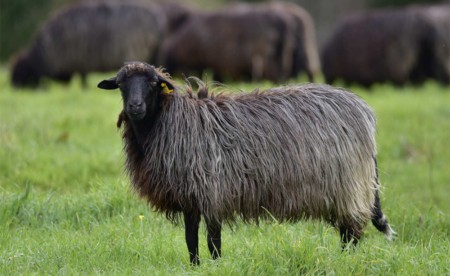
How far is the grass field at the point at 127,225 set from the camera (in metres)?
5.82

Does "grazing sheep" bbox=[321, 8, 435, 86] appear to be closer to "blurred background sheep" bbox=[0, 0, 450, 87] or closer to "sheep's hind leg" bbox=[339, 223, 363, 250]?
"blurred background sheep" bbox=[0, 0, 450, 87]

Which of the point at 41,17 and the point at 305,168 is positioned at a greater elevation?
the point at 305,168

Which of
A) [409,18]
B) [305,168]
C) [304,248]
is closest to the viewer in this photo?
[304,248]

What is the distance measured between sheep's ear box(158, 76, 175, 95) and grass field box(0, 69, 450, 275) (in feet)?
3.39

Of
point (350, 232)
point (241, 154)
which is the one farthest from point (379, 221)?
point (241, 154)

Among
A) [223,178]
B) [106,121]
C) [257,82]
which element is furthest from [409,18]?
[223,178]

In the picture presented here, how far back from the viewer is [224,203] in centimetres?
611

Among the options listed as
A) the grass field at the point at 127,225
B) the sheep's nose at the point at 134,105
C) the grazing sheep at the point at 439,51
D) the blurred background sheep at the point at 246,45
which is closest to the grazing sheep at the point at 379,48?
the grazing sheep at the point at 439,51

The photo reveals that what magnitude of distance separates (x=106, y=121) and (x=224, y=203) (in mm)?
6300

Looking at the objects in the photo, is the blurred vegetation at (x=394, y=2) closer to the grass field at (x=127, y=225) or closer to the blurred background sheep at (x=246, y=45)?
the blurred background sheep at (x=246, y=45)

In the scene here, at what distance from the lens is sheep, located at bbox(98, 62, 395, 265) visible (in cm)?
608

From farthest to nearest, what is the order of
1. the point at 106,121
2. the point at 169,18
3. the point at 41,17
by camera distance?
the point at 41,17 < the point at 169,18 < the point at 106,121

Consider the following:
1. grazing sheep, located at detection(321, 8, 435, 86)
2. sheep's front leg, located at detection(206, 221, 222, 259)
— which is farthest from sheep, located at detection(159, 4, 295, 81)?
sheep's front leg, located at detection(206, 221, 222, 259)

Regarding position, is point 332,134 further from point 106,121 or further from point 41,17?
point 41,17
